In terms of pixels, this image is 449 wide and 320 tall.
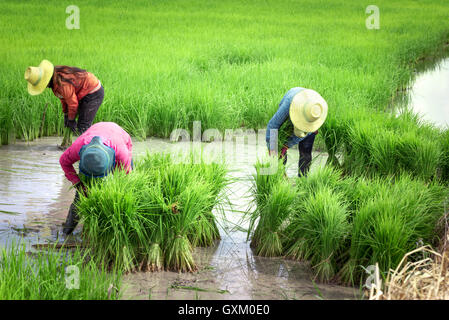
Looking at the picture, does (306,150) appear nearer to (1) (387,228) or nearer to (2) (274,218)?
(2) (274,218)

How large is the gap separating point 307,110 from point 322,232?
105cm

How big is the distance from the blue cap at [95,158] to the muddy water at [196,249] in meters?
0.46

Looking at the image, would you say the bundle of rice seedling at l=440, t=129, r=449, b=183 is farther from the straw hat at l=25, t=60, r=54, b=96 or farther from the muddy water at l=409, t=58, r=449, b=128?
the straw hat at l=25, t=60, r=54, b=96

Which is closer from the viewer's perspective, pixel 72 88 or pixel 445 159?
pixel 445 159

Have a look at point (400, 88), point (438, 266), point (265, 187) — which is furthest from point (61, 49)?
point (438, 266)

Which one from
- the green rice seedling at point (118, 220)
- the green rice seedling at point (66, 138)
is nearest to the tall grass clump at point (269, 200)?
the green rice seedling at point (118, 220)

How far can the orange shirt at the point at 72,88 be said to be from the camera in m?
5.02

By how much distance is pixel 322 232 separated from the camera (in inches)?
135

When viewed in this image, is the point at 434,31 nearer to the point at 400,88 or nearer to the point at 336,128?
the point at 400,88

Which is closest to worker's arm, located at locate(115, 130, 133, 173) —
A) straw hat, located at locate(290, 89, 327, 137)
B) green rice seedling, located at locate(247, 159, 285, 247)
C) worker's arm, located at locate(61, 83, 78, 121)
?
green rice seedling, located at locate(247, 159, 285, 247)

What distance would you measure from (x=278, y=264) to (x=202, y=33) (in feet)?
29.9

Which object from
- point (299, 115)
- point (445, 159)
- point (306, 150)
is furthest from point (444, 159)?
point (299, 115)

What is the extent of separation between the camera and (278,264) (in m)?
3.62

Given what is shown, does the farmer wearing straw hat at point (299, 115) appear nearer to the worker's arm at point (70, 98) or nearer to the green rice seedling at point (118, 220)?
the green rice seedling at point (118, 220)
